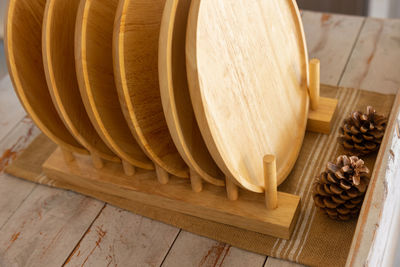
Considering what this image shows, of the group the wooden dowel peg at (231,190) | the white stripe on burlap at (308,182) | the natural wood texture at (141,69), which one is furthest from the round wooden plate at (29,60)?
the white stripe on burlap at (308,182)

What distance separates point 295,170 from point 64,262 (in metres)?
0.46

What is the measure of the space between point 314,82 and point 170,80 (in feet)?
1.35

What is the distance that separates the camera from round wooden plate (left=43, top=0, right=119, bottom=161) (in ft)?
2.83

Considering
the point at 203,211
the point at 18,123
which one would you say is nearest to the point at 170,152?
the point at 203,211

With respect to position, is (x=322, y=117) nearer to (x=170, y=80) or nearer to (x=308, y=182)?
(x=308, y=182)

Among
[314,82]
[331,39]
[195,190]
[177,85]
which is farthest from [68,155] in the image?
[331,39]

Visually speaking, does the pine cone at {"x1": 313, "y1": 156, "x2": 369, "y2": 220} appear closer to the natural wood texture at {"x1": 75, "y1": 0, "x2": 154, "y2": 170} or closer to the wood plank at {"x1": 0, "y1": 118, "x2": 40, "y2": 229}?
the natural wood texture at {"x1": 75, "y1": 0, "x2": 154, "y2": 170}

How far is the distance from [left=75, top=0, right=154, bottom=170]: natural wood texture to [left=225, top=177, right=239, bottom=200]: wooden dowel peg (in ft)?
0.62

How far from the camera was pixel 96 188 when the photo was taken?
1.04 m

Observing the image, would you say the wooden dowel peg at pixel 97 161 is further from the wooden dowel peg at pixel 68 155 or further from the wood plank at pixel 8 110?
the wood plank at pixel 8 110

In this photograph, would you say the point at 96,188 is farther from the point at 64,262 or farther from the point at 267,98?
the point at 267,98

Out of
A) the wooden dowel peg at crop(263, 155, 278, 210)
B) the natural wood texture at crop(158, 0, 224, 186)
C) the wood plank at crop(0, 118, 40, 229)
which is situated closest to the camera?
the natural wood texture at crop(158, 0, 224, 186)

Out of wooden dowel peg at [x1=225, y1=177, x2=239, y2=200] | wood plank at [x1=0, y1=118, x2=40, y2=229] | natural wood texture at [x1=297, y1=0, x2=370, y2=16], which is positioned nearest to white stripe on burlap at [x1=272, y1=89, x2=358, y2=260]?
wooden dowel peg at [x1=225, y1=177, x2=239, y2=200]

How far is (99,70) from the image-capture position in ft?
2.88
